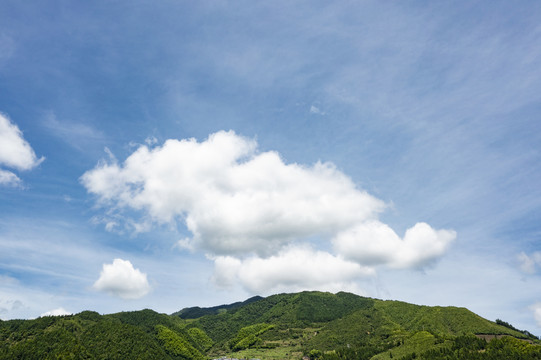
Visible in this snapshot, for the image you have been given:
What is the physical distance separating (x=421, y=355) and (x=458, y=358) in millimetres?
20533

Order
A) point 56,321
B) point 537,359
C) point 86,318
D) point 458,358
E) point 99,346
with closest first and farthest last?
point 537,359
point 458,358
point 99,346
point 56,321
point 86,318

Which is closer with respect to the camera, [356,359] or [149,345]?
[356,359]

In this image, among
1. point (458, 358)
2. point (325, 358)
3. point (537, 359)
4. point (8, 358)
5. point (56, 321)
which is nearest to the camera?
point (537, 359)

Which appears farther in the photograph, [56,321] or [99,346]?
[56,321]

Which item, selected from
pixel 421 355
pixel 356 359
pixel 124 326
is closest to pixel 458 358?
pixel 421 355

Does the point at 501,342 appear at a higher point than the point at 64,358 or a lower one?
higher

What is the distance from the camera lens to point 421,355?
140 metres

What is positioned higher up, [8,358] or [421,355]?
[421,355]

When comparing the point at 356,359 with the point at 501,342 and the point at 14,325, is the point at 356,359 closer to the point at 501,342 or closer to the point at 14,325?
the point at 501,342

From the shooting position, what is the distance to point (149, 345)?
18288 centimetres

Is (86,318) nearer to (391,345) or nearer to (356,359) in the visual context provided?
(356,359)

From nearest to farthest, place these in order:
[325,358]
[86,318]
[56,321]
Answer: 1. [56,321]
2. [325,358]
3. [86,318]

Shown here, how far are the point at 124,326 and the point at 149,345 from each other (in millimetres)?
17942

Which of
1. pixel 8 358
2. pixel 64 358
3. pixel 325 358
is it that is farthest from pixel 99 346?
pixel 325 358
